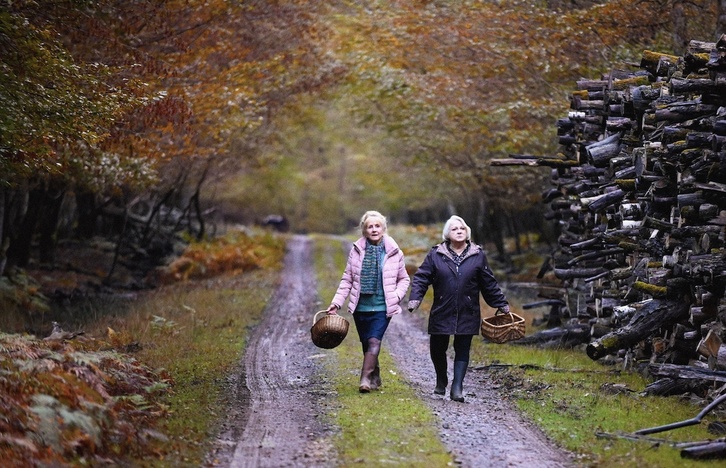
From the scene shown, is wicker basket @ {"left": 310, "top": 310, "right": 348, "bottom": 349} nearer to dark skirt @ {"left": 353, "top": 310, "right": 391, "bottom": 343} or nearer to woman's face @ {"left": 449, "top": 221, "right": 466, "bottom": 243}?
dark skirt @ {"left": 353, "top": 310, "right": 391, "bottom": 343}

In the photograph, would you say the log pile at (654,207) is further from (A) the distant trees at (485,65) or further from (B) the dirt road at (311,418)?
(A) the distant trees at (485,65)

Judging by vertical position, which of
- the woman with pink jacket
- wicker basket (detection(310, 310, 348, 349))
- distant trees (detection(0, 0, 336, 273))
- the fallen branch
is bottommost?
the fallen branch

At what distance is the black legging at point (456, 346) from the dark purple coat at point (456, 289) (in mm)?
137

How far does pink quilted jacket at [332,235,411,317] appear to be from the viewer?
10.4m

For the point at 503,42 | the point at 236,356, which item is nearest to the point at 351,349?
the point at 236,356

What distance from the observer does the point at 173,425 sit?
27.9 feet

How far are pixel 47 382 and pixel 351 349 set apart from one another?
7711 mm

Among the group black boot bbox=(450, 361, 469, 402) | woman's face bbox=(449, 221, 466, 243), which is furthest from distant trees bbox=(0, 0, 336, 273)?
black boot bbox=(450, 361, 469, 402)

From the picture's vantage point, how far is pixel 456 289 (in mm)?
10219

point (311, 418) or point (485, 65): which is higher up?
point (485, 65)

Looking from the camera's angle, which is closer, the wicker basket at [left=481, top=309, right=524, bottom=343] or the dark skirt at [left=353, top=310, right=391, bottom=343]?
the wicker basket at [left=481, top=309, right=524, bottom=343]

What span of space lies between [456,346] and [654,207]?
3.83 metres

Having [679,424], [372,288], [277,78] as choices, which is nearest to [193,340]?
[372,288]

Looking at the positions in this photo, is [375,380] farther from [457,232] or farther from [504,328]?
[457,232]
